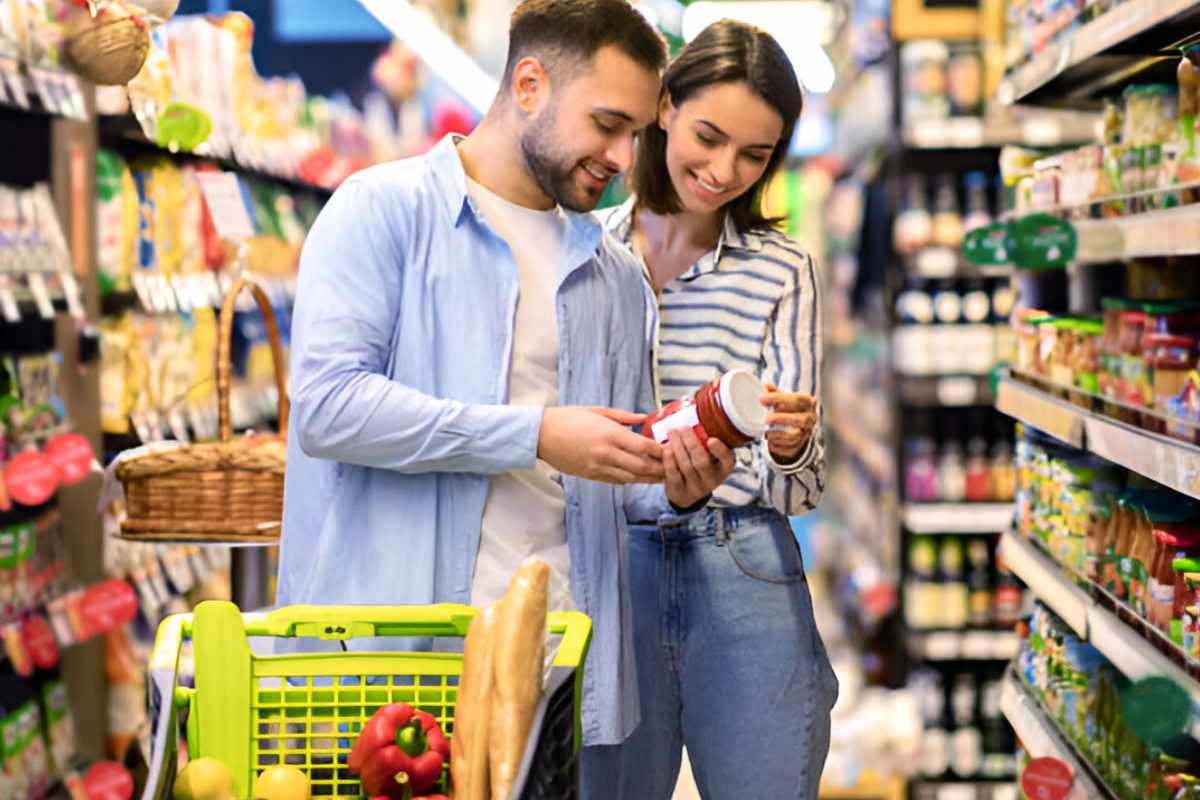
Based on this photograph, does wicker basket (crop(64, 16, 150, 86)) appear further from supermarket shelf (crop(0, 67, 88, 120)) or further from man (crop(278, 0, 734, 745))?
man (crop(278, 0, 734, 745))

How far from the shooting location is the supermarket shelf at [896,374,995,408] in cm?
555

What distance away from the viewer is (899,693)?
5527 millimetres

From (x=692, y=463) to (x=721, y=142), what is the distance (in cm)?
70

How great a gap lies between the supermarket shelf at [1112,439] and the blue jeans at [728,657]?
21.2 inches

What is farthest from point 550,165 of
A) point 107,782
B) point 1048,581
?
point 107,782

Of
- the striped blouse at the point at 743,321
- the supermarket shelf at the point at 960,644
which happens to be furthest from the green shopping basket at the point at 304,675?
the supermarket shelf at the point at 960,644

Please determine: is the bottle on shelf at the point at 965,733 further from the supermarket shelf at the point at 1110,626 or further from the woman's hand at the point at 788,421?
the woman's hand at the point at 788,421

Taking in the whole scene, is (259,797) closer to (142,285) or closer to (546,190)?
(546,190)

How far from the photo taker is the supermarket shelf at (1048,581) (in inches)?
116

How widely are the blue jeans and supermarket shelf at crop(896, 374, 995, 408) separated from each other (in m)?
3.03

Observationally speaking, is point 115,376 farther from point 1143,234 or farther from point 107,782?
point 1143,234

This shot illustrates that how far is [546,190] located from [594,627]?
0.60 meters

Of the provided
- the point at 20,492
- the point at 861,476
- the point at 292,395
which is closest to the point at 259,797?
the point at 292,395

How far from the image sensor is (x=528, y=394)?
2275mm
